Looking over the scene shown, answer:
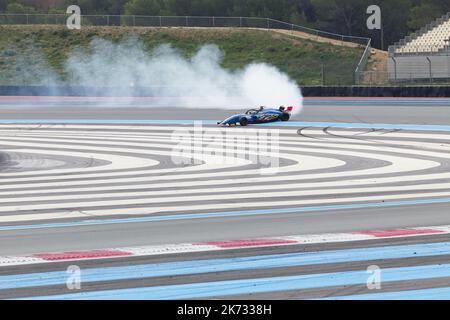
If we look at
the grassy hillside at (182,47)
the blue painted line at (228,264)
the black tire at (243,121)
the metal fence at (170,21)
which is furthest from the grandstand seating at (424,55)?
the blue painted line at (228,264)

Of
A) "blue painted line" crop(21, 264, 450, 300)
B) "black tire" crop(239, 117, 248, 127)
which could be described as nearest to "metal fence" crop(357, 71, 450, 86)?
"black tire" crop(239, 117, 248, 127)

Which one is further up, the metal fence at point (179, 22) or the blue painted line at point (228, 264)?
the metal fence at point (179, 22)

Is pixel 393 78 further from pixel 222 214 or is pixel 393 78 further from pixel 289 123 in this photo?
pixel 222 214

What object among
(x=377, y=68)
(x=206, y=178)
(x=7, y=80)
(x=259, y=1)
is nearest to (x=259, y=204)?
(x=206, y=178)

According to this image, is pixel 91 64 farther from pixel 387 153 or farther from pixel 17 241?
pixel 17 241

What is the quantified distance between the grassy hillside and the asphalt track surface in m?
23.6

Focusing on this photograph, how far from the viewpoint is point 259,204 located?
13867 mm

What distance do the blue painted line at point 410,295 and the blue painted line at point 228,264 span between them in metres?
1.35

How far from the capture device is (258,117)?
30.4 metres

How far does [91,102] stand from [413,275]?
35500mm

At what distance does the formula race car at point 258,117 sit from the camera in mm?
29859

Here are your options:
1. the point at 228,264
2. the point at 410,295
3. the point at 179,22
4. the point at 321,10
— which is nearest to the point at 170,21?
the point at 179,22

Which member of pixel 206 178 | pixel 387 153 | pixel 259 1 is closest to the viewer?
pixel 206 178

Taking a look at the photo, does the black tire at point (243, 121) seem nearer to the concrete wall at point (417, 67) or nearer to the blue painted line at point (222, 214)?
the concrete wall at point (417, 67)
